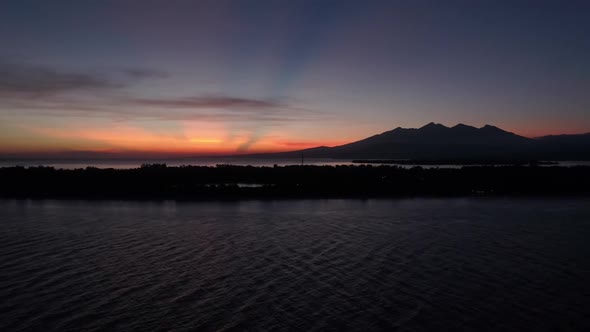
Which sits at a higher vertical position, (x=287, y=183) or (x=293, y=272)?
(x=287, y=183)

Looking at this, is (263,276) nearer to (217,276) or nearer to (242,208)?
(217,276)

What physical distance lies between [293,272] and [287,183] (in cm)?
1908

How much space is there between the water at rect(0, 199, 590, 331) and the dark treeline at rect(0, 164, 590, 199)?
8335 millimetres

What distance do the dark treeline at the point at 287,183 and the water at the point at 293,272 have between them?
27.3ft

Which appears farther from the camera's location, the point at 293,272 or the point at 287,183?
the point at 287,183

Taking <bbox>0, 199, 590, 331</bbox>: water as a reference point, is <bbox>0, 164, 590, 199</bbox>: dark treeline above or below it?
above

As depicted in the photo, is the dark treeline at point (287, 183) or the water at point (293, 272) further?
the dark treeline at point (287, 183)

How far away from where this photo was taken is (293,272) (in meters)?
9.43

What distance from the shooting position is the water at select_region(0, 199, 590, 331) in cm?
685

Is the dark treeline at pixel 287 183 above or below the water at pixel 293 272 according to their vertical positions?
above

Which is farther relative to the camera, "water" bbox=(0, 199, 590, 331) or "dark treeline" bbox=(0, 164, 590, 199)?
"dark treeline" bbox=(0, 164, 590, 199)

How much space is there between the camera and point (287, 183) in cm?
2847

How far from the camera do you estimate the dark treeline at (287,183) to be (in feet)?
83.8

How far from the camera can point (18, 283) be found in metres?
8.52
